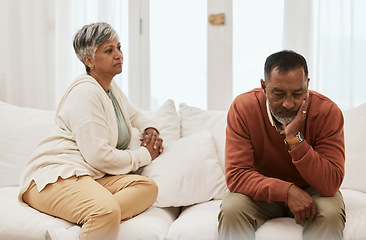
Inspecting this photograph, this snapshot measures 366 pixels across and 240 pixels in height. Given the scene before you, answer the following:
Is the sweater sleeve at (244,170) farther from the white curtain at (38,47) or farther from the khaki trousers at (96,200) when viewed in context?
the white curtain at (38,47)

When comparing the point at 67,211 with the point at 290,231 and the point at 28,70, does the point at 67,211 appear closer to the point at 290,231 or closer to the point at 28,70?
the point at 290,231

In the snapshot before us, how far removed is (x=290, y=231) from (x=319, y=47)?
1.50 m

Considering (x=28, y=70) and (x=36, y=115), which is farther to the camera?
(x=28, y=70)

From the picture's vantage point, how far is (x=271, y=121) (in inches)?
69.6

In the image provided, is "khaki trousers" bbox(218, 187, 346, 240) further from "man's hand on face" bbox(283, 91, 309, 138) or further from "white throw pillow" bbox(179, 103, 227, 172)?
"white throw pillow" bbox(179, 103, 227, 172)

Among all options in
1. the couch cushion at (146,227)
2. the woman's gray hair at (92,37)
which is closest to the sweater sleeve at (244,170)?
the couch cushion at (146,227)

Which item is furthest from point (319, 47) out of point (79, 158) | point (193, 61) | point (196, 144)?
point (79, 158)

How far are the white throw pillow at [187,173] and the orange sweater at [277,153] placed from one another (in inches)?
13.8

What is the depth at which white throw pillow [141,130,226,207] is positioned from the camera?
2076 mm

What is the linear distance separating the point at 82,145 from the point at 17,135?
686 mm

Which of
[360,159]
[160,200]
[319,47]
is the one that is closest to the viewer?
[160,200]

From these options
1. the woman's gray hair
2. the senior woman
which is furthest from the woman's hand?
the woman's gray hair

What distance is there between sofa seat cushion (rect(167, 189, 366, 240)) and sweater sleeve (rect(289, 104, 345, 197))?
0.16 meters

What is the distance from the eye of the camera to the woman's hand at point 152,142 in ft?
7.31
